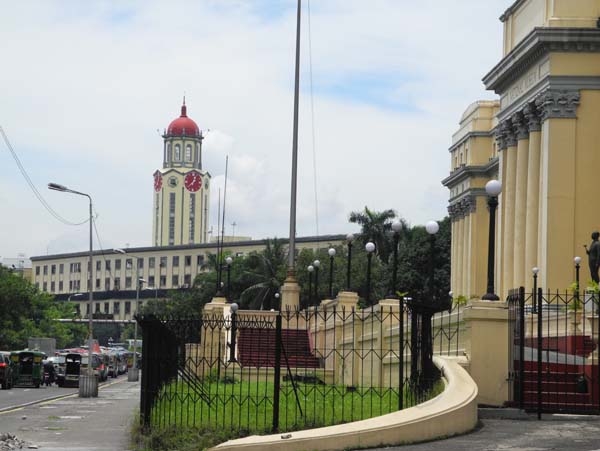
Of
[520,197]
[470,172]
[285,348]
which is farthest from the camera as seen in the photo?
[470,172]

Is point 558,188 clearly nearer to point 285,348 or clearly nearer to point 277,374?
point 285,348

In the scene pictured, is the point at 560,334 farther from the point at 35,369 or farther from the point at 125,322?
the point at 125,322

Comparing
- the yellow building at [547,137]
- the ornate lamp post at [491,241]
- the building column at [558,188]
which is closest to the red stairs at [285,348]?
the ornate lamp post at [491,241]

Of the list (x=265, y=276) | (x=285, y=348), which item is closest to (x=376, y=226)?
(x=265, y=276)

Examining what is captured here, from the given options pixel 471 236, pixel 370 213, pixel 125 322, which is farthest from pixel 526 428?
pixel 125 322

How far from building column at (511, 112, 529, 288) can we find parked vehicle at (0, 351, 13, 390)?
77.9ft

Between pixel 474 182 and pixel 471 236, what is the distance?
372 centimetres

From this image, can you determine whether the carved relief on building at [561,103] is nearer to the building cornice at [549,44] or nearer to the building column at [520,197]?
the building cornice at [549,44]

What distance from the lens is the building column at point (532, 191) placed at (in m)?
59.6

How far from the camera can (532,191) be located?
6000 cm

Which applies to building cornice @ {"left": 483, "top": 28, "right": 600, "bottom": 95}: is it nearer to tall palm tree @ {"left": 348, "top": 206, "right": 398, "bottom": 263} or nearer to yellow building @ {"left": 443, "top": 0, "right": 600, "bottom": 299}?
yellow building @ {"left": 443, "top": 0, "right": 600, "bottom": 299}

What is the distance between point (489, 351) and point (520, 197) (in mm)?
39739

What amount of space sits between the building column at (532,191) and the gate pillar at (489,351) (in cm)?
3607

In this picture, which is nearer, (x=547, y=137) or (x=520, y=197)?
(x=547, y=137)
